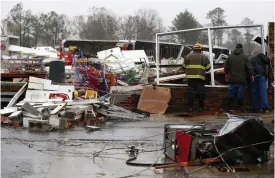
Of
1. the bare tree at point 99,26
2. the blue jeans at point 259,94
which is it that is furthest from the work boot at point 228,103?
the bare tree at point 99,26

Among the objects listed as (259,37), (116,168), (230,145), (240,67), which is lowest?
(116,168)

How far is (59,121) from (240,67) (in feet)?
15.1

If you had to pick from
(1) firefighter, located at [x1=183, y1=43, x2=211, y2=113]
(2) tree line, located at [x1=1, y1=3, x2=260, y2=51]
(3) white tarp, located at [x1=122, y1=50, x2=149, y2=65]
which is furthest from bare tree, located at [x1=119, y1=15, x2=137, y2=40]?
(1) firefighter, located at [x1=183, y1=43, x2=211, y2=113]

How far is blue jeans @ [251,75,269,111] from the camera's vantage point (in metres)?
11.1

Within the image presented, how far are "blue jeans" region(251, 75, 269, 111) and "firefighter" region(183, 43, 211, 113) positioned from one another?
4.06ft

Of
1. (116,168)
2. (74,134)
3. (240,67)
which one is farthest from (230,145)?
(240,67)

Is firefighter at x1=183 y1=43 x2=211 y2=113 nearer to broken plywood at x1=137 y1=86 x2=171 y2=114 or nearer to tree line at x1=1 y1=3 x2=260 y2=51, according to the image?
broken plywood at x1=137 y1=86 x2=171 y2=114

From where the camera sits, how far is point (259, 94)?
11289 millimetres

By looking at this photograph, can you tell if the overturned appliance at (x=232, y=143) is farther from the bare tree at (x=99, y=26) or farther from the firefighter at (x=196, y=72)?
the bare tree at (x=99, y=26)

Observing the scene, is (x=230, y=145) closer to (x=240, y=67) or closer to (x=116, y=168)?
(x=116, y=168)

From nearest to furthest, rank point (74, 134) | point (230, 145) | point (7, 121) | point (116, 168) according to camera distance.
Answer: point (230, 145) < point (116, 168) < point (74, 134) < point (7, 121)

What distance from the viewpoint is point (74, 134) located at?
8.84m

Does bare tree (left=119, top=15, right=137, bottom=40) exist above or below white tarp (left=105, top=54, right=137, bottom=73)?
above

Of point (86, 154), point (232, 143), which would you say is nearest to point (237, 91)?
point (86, 154)
